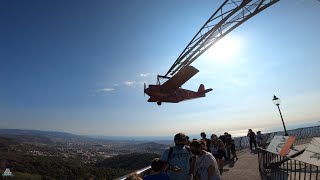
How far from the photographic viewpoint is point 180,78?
2398 centimetres

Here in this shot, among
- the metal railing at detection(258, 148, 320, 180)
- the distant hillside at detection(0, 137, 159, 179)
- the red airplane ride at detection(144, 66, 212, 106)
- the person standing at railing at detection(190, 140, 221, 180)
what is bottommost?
the distant hillside at detection(0, 137, 159, 179)

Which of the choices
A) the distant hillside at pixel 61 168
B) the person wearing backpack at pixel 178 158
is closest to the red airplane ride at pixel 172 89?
the person wearing backpack at pixel 178 158

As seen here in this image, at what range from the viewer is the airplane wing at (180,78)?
2311 centimetres

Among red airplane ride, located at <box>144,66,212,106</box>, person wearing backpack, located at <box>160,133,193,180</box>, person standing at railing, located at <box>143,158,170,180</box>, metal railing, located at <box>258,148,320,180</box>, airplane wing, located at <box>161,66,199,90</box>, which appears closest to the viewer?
person standing at railing, located at <box>143,158,170,180</box>

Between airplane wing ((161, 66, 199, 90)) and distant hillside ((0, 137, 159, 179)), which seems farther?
distant hillside ((0, 137, 159, 179))

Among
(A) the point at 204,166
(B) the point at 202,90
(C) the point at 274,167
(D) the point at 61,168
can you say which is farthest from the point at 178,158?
(D) the point at 61,168

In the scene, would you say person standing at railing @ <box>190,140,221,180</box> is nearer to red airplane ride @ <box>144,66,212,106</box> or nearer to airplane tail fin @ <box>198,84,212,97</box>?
red airplane ride @ <box>144,66,212,106</box>

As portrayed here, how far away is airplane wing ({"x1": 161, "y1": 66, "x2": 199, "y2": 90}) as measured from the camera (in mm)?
23109

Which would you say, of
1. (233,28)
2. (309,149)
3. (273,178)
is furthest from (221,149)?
(233,28)

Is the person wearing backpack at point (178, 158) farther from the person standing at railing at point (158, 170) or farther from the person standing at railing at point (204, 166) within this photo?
the person standing at railing at point (158, 170)

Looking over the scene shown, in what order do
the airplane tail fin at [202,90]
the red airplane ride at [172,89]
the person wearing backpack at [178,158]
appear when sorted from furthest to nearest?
the airplane tail fin at [202,90]
the red airplane ride at [172,89]
the person wearing backpack at [178,158]

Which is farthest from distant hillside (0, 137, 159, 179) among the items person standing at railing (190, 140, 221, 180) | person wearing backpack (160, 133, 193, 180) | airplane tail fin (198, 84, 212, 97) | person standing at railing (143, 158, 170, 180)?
person standing at railing (143, 158, 170, 180)

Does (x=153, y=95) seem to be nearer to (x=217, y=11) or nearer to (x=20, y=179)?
(x=217, y=11)

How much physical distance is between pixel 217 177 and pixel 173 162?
115 cm
